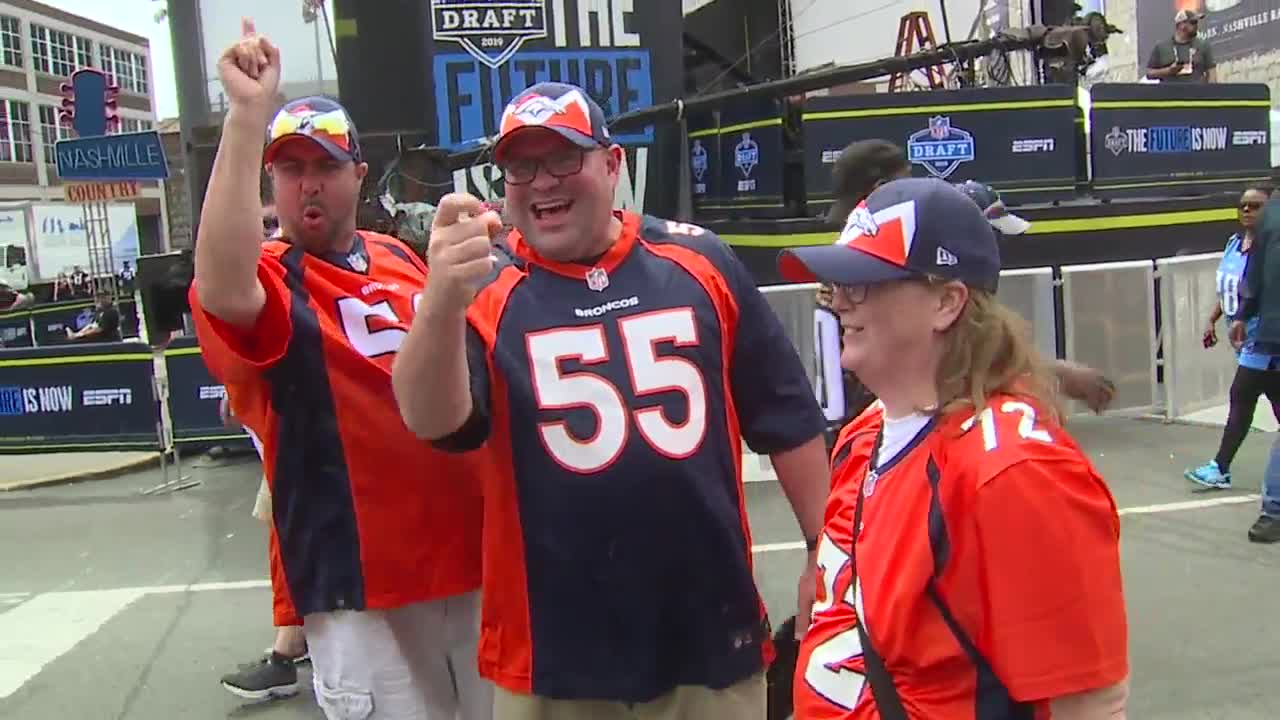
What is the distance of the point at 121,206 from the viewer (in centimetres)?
3684

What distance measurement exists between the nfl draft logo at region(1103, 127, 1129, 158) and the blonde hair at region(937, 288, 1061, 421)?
9768mm

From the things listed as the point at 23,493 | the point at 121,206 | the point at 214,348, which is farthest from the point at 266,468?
the point at 121,206

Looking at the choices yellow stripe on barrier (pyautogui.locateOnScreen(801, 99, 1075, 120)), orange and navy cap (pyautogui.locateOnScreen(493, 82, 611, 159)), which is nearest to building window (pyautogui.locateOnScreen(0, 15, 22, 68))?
yellow stripe on barrier (pyautogui.locateOnScreen(801, 99, 1075, 120))

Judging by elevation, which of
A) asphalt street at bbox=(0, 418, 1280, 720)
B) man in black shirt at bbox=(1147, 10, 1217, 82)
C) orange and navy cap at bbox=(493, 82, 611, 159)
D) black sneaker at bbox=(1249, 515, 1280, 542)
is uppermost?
man in black shirt at bbox=(1147, 10, 1217, 82)

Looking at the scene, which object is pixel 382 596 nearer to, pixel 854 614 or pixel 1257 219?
pixel 854 614

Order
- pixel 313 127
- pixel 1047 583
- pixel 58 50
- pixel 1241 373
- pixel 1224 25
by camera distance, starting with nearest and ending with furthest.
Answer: pixel 1047 583
pixel 313 127
pixel 1241 373
pixel 1224 25
pixel 58 50

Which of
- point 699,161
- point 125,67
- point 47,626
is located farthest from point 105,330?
point 125,67

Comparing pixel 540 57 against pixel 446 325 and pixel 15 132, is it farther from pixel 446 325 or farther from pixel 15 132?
pixel 15 132

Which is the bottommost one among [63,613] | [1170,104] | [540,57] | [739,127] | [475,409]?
[63,613]

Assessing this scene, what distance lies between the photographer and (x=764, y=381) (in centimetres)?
245

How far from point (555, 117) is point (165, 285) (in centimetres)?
691

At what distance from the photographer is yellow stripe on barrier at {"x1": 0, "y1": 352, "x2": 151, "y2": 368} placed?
30.1 feet

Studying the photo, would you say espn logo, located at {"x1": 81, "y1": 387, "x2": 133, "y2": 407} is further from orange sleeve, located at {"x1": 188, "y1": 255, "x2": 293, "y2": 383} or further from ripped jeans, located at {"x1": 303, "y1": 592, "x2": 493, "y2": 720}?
orange sleeve, located at {"x1": 188, "y1": 255, "x2": 293, "y2": 383}

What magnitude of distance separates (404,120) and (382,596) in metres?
9.10
